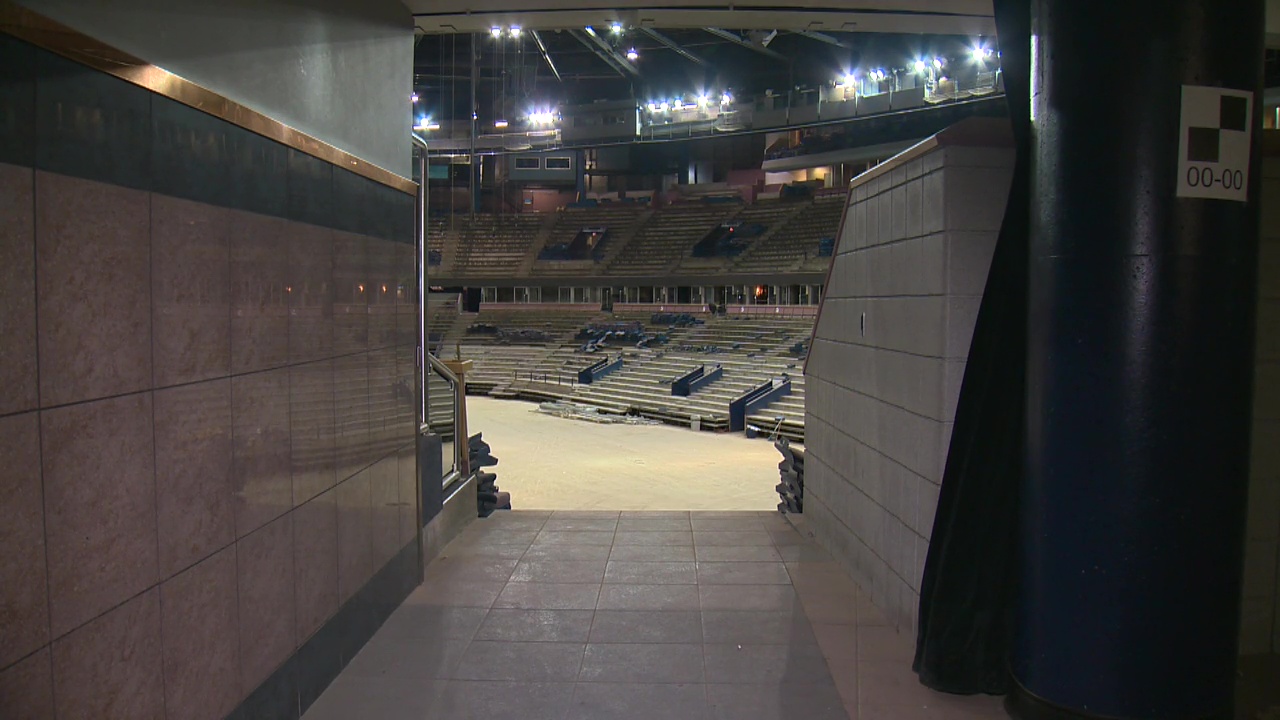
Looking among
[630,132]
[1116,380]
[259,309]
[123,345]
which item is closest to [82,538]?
[123,345]

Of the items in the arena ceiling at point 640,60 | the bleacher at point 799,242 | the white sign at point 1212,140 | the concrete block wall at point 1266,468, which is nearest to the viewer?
the white sign at point 1212,140

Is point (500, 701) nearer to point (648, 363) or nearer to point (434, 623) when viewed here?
point (434, 623)

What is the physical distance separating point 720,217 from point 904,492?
37.0 meters

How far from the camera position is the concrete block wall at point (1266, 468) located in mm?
3750

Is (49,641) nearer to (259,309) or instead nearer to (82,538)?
(82,538)

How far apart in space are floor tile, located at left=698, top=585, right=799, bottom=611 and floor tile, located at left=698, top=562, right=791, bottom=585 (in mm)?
99

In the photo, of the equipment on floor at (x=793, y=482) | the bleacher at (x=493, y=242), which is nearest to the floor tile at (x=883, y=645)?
the equipment on floor at (x=793, y=482)

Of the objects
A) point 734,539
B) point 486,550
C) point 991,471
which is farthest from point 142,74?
point 734,539

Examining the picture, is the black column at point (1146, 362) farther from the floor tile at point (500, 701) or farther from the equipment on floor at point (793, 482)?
the equipment on floor at point (793, 482)

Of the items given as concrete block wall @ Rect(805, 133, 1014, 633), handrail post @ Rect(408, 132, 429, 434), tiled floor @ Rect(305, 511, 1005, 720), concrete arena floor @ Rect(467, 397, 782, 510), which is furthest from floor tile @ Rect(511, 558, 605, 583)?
concrete arena floor @ Rect(467, 397, 782, 510)

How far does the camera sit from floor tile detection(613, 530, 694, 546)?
618 centimetres

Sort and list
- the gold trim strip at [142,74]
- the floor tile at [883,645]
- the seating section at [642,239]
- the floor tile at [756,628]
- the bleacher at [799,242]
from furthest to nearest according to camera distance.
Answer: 1. the seating section at [642,239]
2. the bleacher at [799,242]
3. the floor tile at [756,628]
4. the floor tile at [883,645]
5. the gold trim strip at [142,74]

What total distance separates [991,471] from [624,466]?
444 inches

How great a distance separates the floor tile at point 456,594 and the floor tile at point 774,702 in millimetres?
1689
